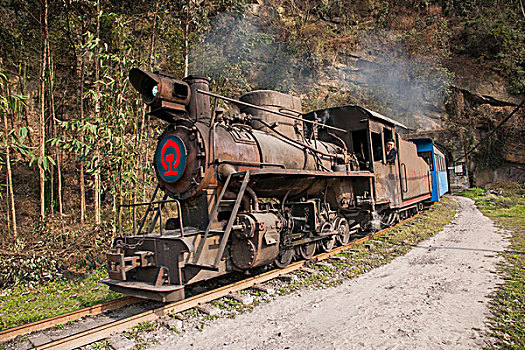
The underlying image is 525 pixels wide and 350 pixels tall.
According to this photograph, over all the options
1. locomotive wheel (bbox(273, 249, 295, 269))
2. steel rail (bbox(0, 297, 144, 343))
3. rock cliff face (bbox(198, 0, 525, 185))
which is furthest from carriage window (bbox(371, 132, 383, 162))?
rock cliff face (bbox(198, 0, 525, 185))

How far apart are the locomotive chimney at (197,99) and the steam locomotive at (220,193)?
0.05 feet

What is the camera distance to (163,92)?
4688 mm

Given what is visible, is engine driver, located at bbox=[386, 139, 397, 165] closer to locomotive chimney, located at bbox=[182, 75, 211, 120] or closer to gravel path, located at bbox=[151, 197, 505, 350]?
gravel path, located at bbox=[151, 197, 505, 350]

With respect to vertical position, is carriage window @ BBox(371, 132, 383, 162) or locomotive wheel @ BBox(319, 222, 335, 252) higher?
carriage window @ BBox(371, 132, 383, 162)

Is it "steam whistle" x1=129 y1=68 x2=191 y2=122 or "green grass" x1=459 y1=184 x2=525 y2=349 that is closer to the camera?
"green grass" x1=459 y1=184 x2=525 y2=349

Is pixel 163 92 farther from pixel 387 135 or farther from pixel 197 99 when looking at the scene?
pixel 387 135

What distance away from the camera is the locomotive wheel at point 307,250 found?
6.40 m

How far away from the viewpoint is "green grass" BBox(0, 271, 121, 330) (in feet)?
14.8

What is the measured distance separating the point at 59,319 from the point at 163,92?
10.3 ft

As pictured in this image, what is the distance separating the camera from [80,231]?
709 cm

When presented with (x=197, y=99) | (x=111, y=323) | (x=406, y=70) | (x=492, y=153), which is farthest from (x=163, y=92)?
(x=492, y=153)

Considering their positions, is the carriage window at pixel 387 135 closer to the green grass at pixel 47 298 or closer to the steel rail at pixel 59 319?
the steel rail at pixel 59 319

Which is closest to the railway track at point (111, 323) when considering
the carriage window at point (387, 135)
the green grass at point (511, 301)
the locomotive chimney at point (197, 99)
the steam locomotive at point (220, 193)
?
the steam locomotive at point (220, 193)

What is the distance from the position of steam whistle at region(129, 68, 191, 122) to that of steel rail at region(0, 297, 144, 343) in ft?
8.85
